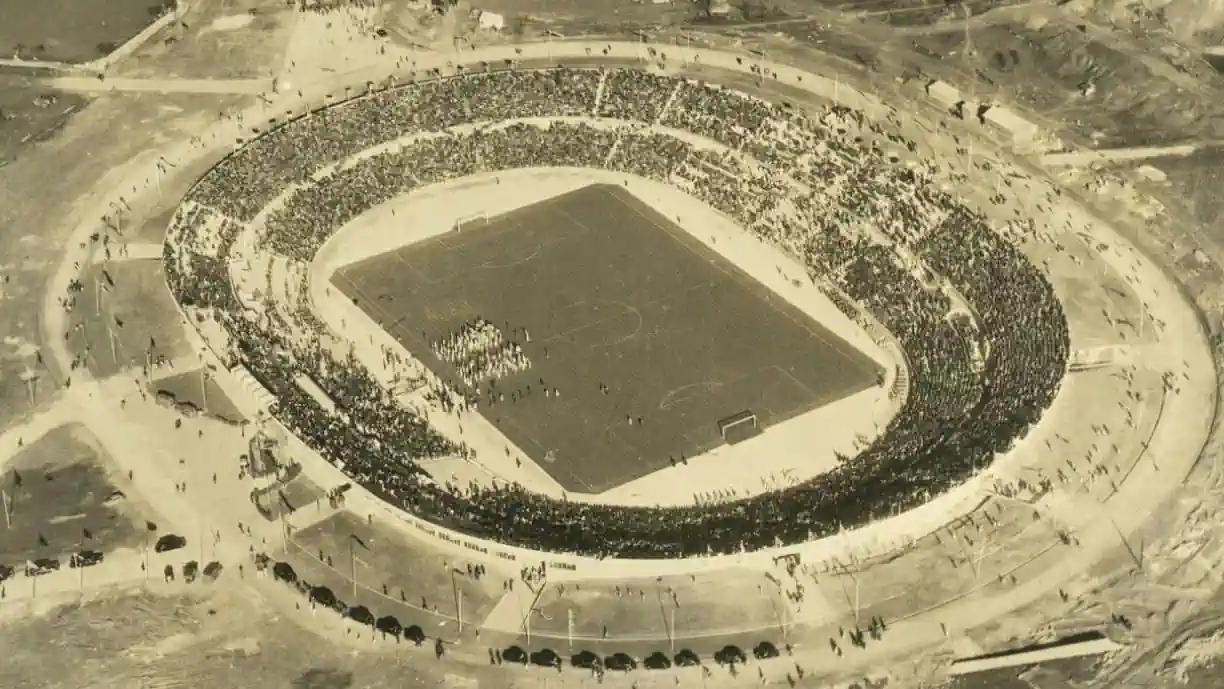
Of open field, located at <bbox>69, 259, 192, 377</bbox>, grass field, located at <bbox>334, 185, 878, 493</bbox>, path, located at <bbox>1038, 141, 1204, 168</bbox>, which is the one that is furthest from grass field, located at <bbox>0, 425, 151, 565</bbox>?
path, located at <bbox>1038, 141, 1204, 168</bbox>

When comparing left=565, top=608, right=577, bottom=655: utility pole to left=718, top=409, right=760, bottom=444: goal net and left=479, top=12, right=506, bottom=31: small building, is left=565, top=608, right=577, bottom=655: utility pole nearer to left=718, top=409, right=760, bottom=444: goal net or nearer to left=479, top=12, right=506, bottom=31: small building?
left=718, top=409, right=760, bottom=444: goal net

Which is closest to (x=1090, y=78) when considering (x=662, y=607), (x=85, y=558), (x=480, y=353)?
(x=480, y=353)

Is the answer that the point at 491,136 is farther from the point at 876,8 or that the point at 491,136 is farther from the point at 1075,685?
the point at 1075,685

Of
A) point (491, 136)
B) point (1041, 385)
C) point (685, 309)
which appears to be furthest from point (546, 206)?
point (1041, 385)

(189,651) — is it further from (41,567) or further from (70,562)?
(41,567)

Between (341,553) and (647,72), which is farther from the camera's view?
(647,72)

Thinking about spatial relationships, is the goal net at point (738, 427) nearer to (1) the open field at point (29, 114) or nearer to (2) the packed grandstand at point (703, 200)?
(2) the packed grandstand at point (703, 200)

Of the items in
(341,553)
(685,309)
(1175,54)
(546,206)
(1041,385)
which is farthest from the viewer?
(1175,54)
